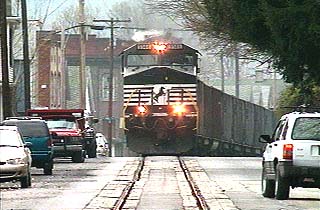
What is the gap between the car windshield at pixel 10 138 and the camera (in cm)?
2695

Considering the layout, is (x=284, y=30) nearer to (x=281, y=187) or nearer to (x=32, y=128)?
(x=281, y=187)

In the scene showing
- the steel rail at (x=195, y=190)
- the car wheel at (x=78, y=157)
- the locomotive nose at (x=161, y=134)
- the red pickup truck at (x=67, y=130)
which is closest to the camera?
the steel rail at (x=195, y=190)

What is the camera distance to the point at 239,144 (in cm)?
5728

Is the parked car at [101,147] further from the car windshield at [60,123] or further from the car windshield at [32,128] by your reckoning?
the car windshield at [32,128]

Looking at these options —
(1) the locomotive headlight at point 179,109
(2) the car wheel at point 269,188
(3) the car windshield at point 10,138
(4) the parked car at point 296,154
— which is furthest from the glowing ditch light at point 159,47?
(4) the parked car at point 296,154

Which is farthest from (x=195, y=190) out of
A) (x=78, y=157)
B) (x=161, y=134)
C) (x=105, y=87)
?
(x=105, y=87)

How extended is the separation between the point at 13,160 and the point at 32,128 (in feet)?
24.7

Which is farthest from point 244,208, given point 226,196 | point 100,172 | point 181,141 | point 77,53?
point 77,53

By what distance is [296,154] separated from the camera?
2166 cm

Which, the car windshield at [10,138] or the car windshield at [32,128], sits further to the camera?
the car windshield at [32,128]

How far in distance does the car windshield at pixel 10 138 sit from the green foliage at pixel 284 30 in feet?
21.6

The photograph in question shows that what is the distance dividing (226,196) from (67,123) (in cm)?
1899

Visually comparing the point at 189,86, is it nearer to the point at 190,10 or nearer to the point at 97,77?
the point at 190,10

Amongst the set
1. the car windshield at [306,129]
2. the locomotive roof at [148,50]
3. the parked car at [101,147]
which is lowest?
the parked car at [101,147]
